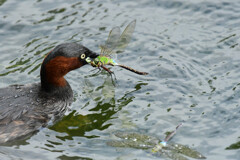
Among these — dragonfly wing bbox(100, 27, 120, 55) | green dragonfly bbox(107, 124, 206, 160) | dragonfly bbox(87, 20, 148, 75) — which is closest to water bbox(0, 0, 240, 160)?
green dragonfly bbox(107, 124, 206, 160)

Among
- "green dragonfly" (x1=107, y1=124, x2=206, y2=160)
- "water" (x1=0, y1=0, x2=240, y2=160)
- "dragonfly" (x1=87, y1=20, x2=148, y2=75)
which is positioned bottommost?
"green dragonfly" (x1=107, y1=124, x2=206, y2=160)

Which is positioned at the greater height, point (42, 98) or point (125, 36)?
point (125, 36)

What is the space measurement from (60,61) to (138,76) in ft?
6.57

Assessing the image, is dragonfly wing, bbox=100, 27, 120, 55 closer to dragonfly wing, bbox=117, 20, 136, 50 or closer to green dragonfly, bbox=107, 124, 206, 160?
dragonfly wing, bbox=117, 20, 136, 50

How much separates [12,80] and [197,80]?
3880 mm

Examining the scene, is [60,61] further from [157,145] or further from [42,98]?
[157,145]

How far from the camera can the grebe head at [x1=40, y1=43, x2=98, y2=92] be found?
9.06 metres

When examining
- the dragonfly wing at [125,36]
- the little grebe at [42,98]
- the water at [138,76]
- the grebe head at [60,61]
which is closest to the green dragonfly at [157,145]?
the water at [138,76]

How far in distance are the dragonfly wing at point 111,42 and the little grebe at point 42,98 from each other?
0.45 m

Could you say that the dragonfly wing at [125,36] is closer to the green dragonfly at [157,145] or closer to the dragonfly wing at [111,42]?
the dragonfly wing at [111,42]

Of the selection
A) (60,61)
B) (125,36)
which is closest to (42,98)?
(60,61)

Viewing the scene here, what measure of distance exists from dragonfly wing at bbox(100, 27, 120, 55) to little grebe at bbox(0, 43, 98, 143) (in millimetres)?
448

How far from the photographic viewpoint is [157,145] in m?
8.34

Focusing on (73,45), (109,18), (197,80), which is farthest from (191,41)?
(73,45)
